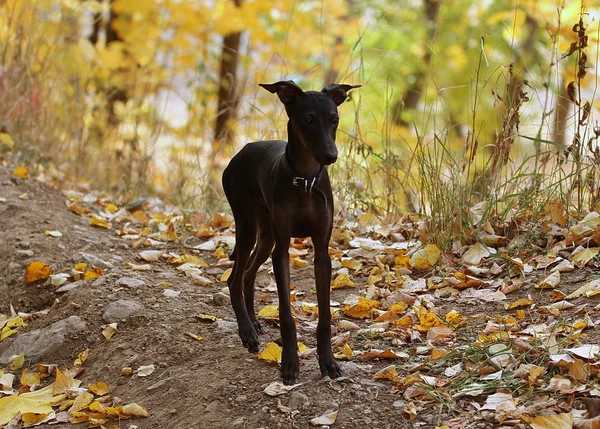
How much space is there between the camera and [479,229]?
4574 mm

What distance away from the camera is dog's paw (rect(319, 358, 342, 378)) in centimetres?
315

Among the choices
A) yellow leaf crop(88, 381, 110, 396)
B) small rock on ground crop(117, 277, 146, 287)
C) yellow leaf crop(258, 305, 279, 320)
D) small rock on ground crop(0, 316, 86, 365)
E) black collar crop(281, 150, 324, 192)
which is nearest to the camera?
black collar crop(281, 150, 324, 192)

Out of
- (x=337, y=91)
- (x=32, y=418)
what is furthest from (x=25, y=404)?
(x=337, y=91)

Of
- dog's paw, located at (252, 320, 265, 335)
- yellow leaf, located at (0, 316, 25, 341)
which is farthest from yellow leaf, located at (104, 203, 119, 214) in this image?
dog's paw, located at (252, 320, 265, 335)

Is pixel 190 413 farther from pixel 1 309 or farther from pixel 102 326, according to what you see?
pixel 1 309

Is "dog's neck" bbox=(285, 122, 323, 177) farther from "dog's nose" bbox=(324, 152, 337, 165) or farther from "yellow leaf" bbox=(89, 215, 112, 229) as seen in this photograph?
"yellow leaf" bbox=(89, 215, 112, 229)

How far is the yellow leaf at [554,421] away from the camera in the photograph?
2.50 metres

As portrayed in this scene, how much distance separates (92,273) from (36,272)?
0.38m

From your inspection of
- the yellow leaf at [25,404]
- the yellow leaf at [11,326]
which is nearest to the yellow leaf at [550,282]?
the yellow leaf at [25,404]

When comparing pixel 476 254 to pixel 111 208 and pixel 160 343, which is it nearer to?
pixel 160 343

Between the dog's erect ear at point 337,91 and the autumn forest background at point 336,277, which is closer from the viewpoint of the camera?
the autumn forest background at point 336,277

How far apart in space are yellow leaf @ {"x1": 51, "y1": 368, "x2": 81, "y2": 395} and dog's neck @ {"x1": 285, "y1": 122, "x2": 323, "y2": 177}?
1536 mm

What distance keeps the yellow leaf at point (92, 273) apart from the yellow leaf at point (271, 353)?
1.63 metres

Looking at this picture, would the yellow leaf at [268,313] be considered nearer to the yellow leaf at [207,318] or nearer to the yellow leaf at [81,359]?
the yellow leaf at [207,318]
